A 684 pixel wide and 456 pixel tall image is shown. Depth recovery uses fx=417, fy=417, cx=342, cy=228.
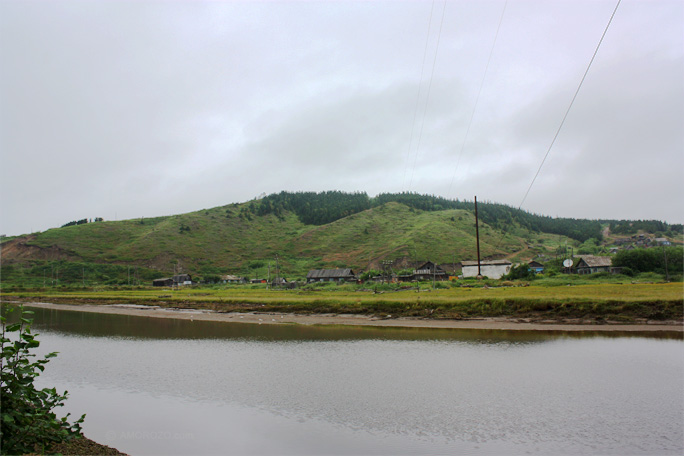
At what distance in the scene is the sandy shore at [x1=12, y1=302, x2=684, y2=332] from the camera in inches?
1406

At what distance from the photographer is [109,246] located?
15600 cm

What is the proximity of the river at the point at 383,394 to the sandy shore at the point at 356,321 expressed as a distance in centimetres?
359

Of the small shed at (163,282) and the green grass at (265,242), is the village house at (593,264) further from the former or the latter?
the small shed at (163,282)

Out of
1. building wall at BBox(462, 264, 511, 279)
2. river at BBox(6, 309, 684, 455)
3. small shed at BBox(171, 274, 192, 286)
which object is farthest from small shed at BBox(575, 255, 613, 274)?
small shed at BBox(171, 274, 192, 286)

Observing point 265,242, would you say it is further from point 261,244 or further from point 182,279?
point 182,279

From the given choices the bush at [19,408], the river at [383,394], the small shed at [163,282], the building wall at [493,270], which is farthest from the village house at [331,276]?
the bush at [19,408]

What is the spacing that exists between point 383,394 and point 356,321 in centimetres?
2625

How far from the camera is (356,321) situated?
4509cm

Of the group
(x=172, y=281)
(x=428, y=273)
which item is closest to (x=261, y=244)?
(x=172, y=281)

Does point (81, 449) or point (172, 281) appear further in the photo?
point (172, 281)

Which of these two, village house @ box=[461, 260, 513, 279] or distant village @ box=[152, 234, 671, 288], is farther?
village house @ box=[461, 260, 513, 279]

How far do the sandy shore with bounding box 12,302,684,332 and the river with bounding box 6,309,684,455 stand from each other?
359cm

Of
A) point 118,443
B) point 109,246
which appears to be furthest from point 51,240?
point 118,443

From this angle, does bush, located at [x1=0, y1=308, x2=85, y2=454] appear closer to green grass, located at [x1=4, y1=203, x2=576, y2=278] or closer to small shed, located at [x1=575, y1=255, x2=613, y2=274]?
small shed, located at [x1=575, y1=255, x2=613, y2=274]
